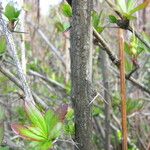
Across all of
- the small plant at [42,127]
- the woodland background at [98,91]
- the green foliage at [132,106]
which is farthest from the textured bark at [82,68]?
the green foliage at [132,106]

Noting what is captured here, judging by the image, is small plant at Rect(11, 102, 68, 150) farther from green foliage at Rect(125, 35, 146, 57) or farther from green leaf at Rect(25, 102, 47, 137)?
green foliage at Rect(125, 35, 146, 57)

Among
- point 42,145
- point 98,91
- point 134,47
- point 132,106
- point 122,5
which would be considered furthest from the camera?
point 132,106

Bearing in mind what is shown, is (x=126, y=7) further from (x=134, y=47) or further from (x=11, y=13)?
(x=11, y=13)

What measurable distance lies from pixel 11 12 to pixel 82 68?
272 millimetres

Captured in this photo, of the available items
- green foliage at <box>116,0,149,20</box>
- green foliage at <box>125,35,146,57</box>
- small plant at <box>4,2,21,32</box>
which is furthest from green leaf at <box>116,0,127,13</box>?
small plant at <box>4,2,21,32</box>

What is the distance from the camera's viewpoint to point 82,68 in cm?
76

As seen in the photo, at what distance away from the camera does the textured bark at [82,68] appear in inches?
29.3

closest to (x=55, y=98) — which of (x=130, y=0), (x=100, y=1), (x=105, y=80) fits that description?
(x=105, y=80)

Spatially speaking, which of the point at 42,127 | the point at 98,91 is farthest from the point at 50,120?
the point at 98,91

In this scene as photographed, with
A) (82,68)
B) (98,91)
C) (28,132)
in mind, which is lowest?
(98,91)

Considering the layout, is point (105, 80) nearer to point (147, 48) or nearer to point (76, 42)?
point (147, 48)

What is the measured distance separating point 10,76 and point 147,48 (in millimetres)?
375

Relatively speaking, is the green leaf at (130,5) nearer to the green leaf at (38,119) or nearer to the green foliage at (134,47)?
the green foliage at (134,47)

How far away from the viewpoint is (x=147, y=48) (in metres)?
1.09
